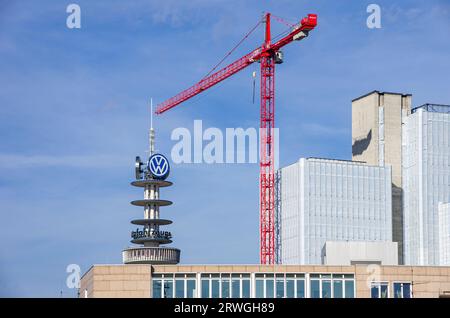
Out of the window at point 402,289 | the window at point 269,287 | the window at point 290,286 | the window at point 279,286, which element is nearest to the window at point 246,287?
the window at point 269,287

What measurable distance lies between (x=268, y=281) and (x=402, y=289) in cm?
1637

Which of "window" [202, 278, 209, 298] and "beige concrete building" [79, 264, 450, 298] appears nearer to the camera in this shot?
"beige concrete building" [79, 264, 450, 298]

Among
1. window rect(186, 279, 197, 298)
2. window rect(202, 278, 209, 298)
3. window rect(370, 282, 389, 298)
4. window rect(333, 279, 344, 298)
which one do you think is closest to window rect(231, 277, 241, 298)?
window rect(202, 278, 209, 298)

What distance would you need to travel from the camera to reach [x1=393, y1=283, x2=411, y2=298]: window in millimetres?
128875

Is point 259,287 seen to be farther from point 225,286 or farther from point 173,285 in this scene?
point 173,285

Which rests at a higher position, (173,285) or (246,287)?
(173,285)

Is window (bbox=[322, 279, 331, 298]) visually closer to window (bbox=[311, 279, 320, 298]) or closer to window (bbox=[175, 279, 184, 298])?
window (bbox=[311, 279, 320, 298])

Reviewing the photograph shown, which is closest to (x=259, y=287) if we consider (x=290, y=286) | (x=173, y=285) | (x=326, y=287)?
(x=290, y=286)

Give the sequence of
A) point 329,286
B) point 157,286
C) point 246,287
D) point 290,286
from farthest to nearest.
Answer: point 329,286
point 290,286
point 246,287
point 157,286

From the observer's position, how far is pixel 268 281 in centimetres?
12800

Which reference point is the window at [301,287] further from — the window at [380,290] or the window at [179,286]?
the window at [179,286]

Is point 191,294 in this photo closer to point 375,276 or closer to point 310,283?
→ point 310,283
